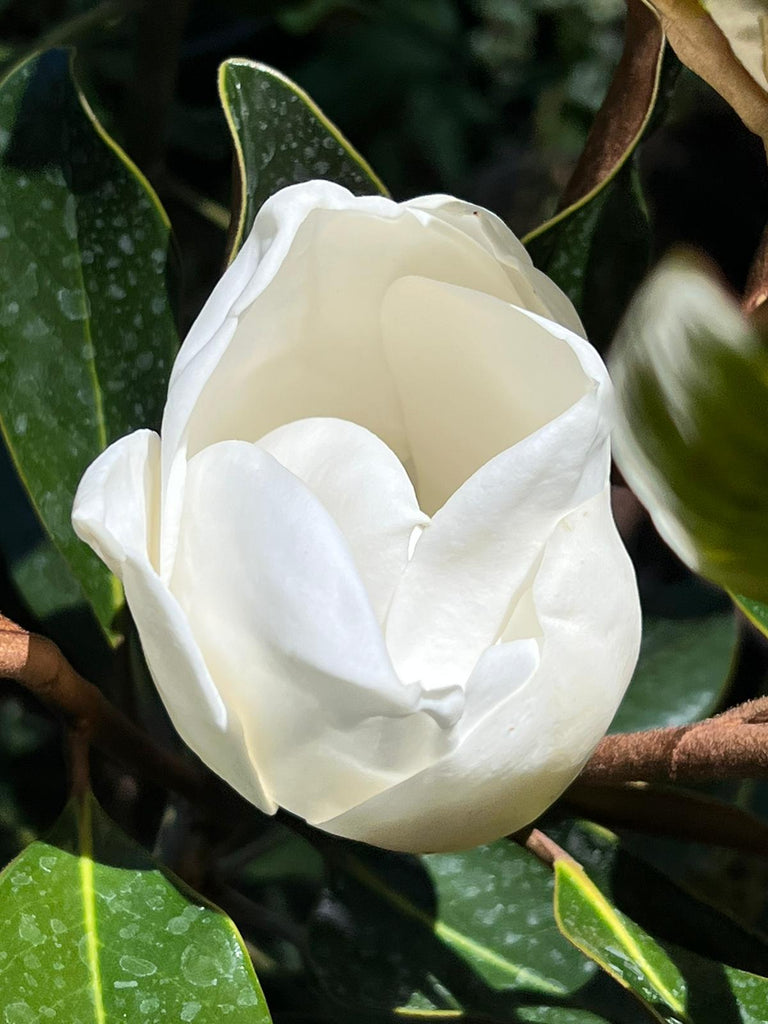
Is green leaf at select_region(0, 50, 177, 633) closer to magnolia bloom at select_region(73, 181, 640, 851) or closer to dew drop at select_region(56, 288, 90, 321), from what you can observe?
dew drop at select_region(56, 288, 90, 321)

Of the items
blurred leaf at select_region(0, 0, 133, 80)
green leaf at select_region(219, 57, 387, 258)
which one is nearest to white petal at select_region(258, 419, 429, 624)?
green leaf at select_region(219, 57, 387, 258)

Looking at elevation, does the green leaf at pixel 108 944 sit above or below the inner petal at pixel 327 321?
below

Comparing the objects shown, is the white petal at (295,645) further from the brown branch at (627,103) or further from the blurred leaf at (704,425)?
the brown branch at (627,103)

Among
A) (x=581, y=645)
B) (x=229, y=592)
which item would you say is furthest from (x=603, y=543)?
(x=229, y=592)

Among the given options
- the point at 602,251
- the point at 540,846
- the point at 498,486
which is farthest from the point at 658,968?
the point at 602,251

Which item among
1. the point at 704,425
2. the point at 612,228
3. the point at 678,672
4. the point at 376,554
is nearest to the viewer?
the point at 704,425

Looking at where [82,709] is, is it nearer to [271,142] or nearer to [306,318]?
[306,318]

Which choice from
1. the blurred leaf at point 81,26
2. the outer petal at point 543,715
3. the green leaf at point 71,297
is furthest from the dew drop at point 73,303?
the blurred leaf at point 81,26
